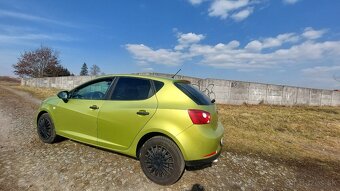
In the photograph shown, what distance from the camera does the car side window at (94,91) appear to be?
4507 mm

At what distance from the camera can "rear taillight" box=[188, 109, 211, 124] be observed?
11.7 feet

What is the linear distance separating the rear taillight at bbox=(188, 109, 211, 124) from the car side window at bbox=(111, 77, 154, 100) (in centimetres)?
77

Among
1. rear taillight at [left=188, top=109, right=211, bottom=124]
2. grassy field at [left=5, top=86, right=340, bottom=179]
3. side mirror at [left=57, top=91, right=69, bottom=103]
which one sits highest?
side mirror at [left=57, top=91, right=69, bottom=103]

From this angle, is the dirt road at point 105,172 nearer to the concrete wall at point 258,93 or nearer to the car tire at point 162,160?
the car tire at point 162,160

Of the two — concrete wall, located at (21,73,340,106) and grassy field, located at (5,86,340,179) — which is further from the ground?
concrete wall, located at (21,73,340,106)

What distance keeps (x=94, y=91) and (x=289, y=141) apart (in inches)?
228

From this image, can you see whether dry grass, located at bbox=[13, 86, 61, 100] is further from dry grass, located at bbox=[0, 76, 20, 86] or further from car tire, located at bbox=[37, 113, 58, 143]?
dry grass, located at bbox=[0, 76, 20, 86]

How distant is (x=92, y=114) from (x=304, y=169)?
4367 millimetres

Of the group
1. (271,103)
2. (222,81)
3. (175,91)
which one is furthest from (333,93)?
(175,91)

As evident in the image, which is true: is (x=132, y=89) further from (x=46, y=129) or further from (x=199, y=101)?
(x=46, y=129)

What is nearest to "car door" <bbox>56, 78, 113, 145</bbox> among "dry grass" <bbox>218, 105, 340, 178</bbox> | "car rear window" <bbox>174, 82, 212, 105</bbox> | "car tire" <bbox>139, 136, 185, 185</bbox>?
"car tire" <bbox>139, 136, 185, 185</bbox>

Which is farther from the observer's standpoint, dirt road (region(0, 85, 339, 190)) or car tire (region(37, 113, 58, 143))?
car tire (region(37, 113, 58, 143))

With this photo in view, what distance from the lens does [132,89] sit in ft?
13.7

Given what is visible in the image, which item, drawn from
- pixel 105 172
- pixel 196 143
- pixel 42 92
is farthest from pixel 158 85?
pixel 42 92
